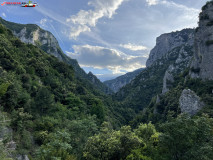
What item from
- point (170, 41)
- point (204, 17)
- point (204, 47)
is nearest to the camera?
point (204, 47)

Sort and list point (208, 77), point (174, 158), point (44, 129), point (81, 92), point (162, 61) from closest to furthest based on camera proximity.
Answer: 1. point (174, 158)
2. point (44, 129)
3. point (208, 77)
4. point (81, 92)
5. point (162, 61)

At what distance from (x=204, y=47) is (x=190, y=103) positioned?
2153 cm

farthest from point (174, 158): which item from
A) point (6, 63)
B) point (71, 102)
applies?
point (6, 63)

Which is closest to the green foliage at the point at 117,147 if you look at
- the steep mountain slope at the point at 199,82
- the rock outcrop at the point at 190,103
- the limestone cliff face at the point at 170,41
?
the steep mountain slope at the point at 199,82

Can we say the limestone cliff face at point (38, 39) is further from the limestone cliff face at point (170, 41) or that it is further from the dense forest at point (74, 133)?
the limestone cliff face at point (170, 41)

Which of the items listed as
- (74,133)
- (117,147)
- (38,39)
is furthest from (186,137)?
(38,39)

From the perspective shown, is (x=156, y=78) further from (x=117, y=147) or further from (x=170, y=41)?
(x=117, y=147)

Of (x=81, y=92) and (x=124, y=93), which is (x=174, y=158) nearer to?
(x=81, y=92)

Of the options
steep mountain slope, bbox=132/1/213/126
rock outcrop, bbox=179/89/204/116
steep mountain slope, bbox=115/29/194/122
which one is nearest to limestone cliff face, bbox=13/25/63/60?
steep mountain slope, bbox=115/29/194/122

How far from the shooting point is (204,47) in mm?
40188

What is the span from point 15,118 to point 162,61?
123923 millimetres

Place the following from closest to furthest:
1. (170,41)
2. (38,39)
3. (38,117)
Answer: (38,117), (38,39), (170,41)

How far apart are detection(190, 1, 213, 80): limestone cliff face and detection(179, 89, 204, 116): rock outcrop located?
11.5 metres

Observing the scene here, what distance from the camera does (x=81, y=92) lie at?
148 ft
